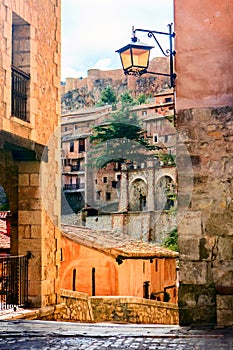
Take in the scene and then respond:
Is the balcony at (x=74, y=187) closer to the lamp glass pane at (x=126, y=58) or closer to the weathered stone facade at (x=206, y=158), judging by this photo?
the lamp glass pane at (x=126, y=58)

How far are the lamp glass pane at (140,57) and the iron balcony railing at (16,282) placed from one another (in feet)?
16.8

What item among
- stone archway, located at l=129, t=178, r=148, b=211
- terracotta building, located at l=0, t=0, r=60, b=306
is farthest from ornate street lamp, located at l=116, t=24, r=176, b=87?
stone archway, located at l=129, t=178, r=148, b=211

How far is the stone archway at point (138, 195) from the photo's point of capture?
55.1 m

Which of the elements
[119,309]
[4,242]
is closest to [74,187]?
[119,309]

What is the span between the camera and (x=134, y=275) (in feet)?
63.9

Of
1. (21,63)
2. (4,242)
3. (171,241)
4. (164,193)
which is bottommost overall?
(171,241)

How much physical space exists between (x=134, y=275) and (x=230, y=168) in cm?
1275

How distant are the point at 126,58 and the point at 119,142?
3973 cm

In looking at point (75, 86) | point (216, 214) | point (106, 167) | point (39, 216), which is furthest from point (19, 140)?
point (75, 86)

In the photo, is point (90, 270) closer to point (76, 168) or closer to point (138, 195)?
point (138, 195)

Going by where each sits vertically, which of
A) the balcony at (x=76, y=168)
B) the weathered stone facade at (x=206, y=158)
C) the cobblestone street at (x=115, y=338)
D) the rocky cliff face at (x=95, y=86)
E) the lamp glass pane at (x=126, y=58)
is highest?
the rocky cliff face at (x=95, y=86)

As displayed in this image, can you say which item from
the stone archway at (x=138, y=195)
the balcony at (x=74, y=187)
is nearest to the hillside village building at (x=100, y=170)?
the balcony at (x=74, y=187)

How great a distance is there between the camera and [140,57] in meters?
9.35

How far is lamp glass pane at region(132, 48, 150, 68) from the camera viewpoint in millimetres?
9320
